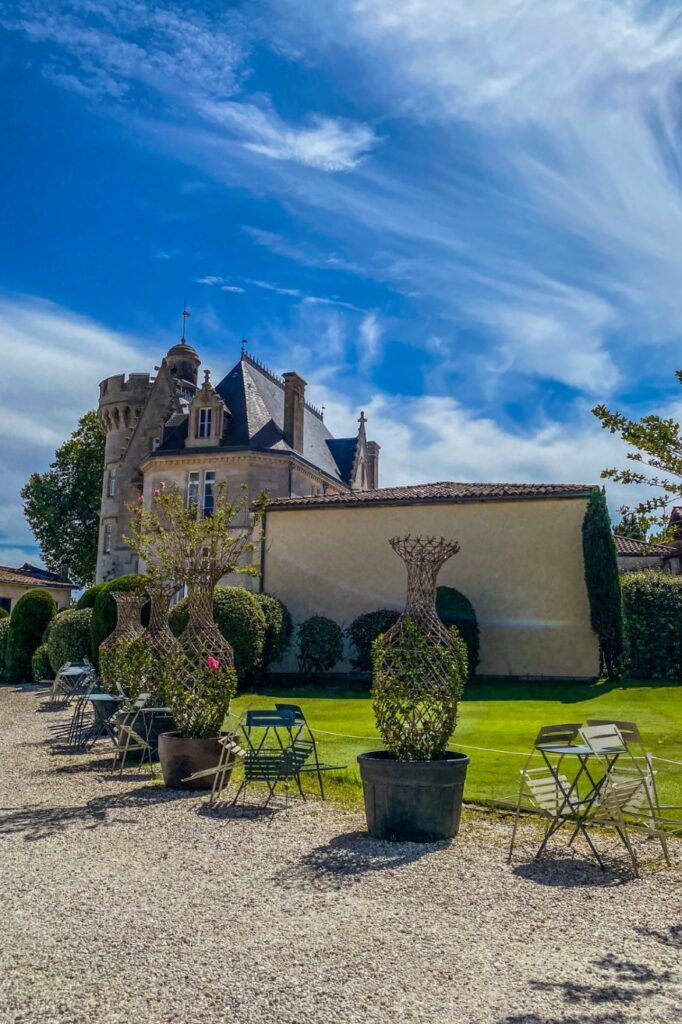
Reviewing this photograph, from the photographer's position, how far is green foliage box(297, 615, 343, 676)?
19.5m

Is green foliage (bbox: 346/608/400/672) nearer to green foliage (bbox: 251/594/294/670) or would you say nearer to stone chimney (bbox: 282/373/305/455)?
green foliage (bbox: 251/594/294/670)

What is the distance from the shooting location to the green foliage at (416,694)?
248 inches

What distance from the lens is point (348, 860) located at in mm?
5535

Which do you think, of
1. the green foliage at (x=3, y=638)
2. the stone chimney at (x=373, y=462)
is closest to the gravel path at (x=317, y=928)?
the green foliage at (x=3, y=638)

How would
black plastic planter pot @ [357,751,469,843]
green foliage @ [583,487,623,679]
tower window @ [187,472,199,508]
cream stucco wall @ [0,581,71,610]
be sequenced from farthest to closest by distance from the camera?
1. cream stucco wall @ [0,581,71,610]
2. tower window @ [187,472,199,508]
3. green foliage @ [583,487,623,679]
4. black plastic planter pot @ [357,751,469,843]

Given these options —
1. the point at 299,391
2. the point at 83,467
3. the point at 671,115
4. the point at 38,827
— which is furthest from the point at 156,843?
the point at 83,467

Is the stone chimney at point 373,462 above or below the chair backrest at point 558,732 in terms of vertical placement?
above

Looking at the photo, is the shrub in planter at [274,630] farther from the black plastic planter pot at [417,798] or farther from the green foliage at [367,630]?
the black plastic planter pot at [417,798]

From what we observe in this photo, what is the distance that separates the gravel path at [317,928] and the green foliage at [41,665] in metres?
16.3

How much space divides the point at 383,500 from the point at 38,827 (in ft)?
48.2

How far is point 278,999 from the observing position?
132 inches

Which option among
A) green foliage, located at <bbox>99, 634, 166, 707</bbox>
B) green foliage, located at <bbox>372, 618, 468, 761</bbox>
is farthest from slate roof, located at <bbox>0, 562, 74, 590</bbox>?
green foliage, located at <bbox>372, 618, 468, 761</bbox>

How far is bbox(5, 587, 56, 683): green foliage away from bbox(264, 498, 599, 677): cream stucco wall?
7678 millimetres

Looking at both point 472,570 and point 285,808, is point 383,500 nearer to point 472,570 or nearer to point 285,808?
point 472,570
